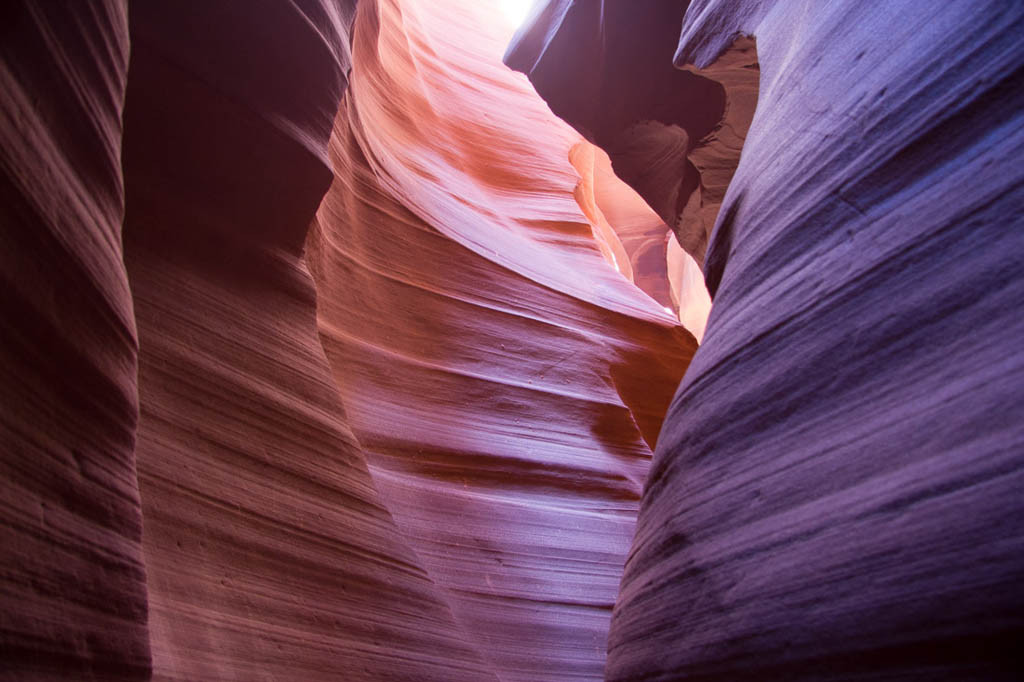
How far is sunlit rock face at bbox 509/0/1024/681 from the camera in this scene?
0.98 meters

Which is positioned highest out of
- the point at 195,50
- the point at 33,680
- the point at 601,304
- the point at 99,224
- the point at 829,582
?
the point at 195,50

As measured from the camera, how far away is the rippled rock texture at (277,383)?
112 cm

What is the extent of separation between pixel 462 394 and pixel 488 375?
0.69 feet

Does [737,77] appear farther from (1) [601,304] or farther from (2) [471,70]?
(2) [471,70]

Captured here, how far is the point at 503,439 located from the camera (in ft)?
11.5

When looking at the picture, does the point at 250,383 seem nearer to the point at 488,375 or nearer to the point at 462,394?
the point at 462,394

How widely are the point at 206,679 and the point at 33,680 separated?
64 centimetres

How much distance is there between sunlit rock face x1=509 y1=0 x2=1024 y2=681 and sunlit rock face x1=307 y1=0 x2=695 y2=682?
1.37 m

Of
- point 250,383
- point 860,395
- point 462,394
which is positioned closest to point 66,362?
point 250,383

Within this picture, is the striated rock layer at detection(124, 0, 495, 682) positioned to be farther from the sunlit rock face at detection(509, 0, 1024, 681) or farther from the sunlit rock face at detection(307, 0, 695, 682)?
the sunlit rock face at detection(509, 0, 1024, 681)

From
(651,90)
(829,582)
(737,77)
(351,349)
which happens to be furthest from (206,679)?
(651,90)

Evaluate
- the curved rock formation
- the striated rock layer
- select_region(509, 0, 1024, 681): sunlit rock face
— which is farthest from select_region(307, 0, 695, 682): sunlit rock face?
the curved rock formation

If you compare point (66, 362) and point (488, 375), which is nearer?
point (66, 362)

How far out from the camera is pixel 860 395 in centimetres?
122
